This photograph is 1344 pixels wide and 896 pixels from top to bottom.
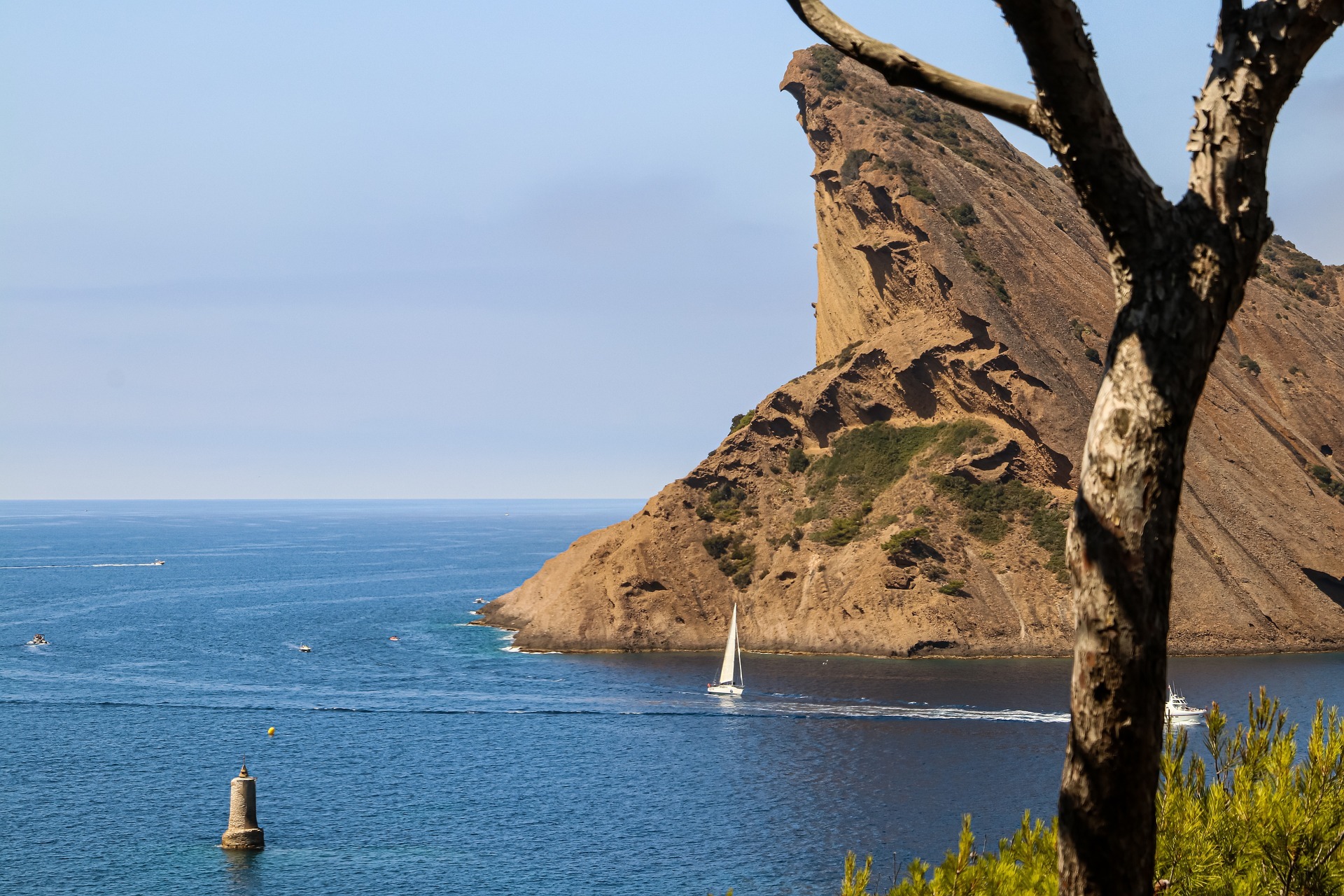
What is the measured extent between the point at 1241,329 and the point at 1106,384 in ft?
493

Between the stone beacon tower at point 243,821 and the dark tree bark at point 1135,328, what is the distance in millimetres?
52297

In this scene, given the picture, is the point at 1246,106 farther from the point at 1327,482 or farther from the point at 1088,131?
the point at 1327,482

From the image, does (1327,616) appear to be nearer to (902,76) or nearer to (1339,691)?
(1339,691)

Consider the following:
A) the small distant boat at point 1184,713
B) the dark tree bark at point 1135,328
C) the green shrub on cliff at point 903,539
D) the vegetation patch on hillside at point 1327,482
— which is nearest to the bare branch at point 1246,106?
the dark tree bark at point 1135,328

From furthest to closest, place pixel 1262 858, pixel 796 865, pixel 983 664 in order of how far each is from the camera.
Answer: pixel 983 664
pixel 796 865
pixel 1262 858

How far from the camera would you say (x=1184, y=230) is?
26.8 ft

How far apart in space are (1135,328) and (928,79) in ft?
6.61

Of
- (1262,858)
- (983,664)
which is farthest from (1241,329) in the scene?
(1262,858)

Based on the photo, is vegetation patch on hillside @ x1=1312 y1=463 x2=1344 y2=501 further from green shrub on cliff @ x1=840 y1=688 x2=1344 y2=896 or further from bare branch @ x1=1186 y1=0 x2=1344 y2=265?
bare branch @ x1=1186 y1=0 x2=1344 y2=265

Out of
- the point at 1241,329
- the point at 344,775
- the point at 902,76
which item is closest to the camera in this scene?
the point at 902,76

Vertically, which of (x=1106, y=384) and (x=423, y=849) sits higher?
(x=1106, y=384)

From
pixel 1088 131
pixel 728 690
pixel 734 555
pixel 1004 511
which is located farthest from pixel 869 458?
pixel 1088 131

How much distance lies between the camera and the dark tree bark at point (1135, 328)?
7840 millimetres

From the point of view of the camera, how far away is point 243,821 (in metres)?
55.6
